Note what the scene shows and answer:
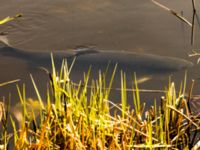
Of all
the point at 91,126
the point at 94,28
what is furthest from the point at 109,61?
the point at 91,126

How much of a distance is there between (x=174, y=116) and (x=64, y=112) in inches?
19.1

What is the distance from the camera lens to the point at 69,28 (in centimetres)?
429

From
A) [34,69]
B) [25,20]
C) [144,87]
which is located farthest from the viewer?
[25,20]

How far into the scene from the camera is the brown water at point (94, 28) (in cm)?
379

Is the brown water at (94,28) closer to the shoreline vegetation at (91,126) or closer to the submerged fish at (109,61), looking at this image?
the submerged fish at (109,61)

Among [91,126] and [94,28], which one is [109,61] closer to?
[94,28]

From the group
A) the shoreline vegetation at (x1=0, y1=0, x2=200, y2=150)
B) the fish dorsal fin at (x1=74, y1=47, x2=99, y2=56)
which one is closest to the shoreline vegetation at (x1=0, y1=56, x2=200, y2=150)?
the shoreline vegetation at (x1=0, y1=0, x2=200, y2=150)

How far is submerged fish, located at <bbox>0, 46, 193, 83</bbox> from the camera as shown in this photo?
3.49m

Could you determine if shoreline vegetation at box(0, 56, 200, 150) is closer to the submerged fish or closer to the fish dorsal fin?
the submerged fish

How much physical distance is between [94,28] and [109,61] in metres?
0.67

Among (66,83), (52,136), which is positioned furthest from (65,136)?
(66,83)

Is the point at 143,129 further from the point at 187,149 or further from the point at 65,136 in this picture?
the point at 65,136

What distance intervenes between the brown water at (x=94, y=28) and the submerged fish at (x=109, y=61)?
0.26 feet

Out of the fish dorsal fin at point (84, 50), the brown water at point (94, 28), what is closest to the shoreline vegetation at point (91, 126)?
the brown water at point (94, 28)
